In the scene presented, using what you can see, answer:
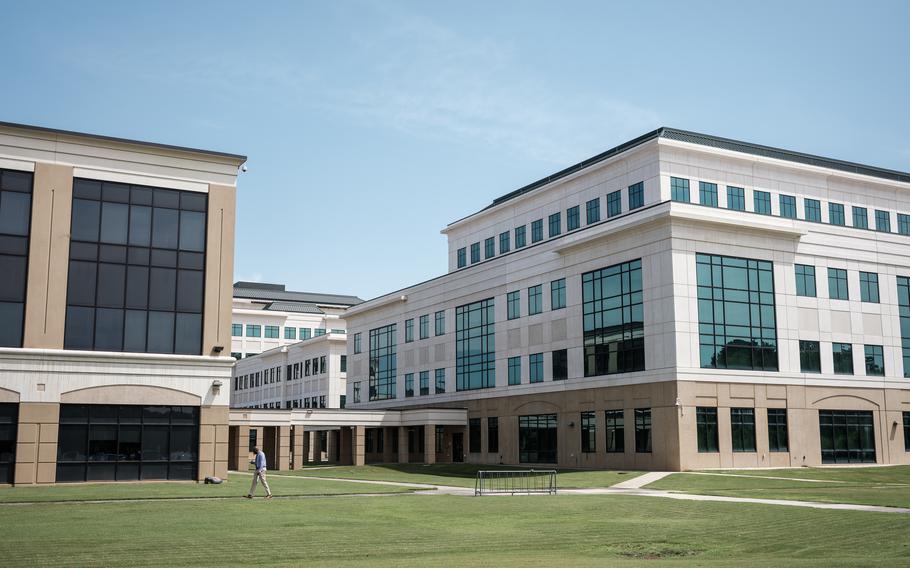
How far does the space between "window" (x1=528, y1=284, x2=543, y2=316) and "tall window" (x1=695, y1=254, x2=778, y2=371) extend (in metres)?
14.7

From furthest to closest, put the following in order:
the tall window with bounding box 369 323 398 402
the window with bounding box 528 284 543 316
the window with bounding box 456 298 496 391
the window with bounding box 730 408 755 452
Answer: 1. the tall window with bounding box 369 323 398 402
2. the window with bounding box 456 298 496 391
3. the window with bounding box 528 284 543 316
4. the window with bounding box 730 408 755 452

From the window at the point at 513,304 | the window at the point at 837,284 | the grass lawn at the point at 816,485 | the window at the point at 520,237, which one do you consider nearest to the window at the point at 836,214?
the window at the point at 837,284

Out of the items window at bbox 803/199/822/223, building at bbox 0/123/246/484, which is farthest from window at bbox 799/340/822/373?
building at bbox 0/123/246/484

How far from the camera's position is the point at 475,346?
75.1m

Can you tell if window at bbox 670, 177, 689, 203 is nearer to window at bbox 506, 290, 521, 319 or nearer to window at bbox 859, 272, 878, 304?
window at bbox 859, 272, 878, 304

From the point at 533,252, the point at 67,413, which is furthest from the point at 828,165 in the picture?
the point at 67,413

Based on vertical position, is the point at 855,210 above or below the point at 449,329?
above

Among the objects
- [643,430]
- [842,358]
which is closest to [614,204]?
[643,430]

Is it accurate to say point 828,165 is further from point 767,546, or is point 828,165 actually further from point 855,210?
point 767,546

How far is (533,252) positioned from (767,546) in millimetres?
49500

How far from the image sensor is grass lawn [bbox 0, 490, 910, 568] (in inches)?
658

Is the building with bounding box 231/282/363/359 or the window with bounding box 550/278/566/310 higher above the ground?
the building with bounding box 231/282/363/359

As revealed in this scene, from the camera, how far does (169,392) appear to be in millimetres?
40281

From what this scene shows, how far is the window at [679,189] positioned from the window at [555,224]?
11536 mm
